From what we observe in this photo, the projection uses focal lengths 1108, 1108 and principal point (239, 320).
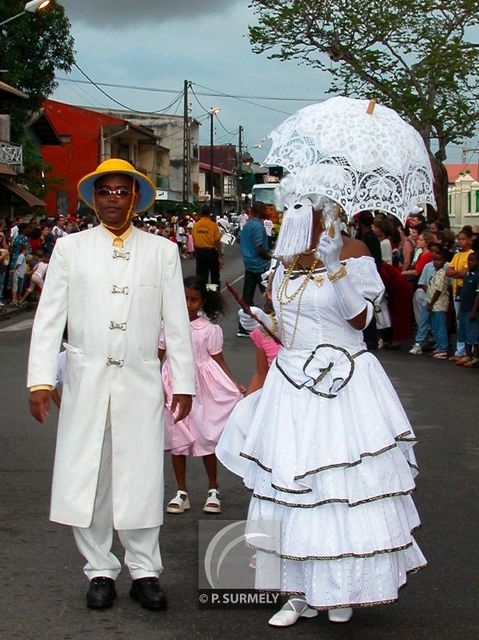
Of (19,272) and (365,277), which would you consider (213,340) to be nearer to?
(365,277)

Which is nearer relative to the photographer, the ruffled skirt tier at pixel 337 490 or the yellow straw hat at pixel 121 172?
the ruffled skirt tier at pixel 337 490

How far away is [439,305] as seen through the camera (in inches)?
616

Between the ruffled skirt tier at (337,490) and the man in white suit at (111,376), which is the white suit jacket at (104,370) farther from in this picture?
the ruffled skirt tier at (337,490)

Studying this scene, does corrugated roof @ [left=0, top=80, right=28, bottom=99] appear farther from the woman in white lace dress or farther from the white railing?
the woman in white lace dress

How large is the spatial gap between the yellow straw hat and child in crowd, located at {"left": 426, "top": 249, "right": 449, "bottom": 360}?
35.2ft

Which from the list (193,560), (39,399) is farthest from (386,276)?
(39,399)

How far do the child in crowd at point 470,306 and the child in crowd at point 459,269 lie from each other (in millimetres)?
342

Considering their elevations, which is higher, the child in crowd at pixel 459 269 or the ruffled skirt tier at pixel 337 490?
the child in crowd at pixel 459 269

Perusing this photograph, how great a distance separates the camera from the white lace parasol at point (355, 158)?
16.2ft

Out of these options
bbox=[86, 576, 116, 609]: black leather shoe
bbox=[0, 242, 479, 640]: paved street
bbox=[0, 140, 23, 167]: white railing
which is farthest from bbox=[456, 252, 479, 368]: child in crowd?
bbox=[0, 140, 23, 167]: white railing

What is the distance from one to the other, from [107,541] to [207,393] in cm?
214

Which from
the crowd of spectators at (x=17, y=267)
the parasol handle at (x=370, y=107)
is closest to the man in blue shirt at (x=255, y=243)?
the crowd of spectators at (x=17, y=267)

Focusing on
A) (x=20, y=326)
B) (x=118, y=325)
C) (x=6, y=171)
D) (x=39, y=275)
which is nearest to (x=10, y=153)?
(x=6, y=171)

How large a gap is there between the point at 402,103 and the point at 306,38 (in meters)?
2.82
